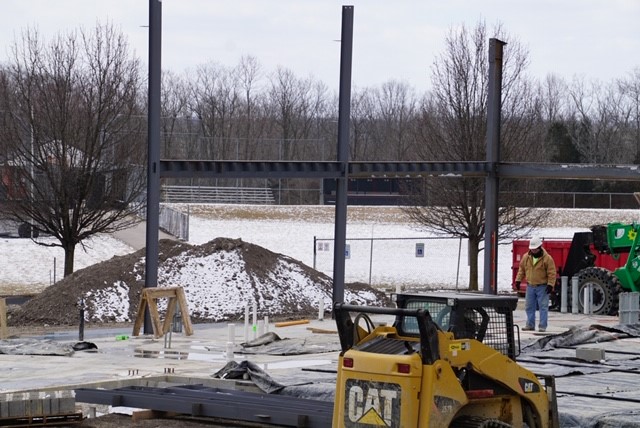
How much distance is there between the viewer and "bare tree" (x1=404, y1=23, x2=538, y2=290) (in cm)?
3531

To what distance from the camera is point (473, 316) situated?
1043 centimetres

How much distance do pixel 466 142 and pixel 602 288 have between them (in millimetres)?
9040

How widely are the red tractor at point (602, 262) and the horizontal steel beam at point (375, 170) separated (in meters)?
1.78

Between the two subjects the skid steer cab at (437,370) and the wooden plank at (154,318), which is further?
the wooden plank at (154,318)

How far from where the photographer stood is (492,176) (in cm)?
3031

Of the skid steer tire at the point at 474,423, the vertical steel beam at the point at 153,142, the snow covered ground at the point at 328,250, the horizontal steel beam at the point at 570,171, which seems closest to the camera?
the skid steer tire at the point at 474,423

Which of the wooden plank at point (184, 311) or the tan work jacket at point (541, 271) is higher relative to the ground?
the tan work jacket at point (541, 271)

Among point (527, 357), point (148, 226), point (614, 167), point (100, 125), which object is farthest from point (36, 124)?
point (527, 357)

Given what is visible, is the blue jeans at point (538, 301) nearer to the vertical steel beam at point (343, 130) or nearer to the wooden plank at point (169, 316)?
the vertical steel beam at point (343, 130)

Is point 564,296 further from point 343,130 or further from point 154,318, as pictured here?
point 154,318

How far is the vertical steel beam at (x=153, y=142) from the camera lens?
2278cm

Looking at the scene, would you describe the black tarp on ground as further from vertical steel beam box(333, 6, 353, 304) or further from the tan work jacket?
vertical steel beam box(333, 6, 353, 304)

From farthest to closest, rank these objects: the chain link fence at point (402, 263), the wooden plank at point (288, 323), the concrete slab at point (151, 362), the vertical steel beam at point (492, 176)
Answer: the chain link fence at point (402, 263) → the vertical steel beam at point (492, 176) → the wooden plank at point (288, 323) → the concrete slab at point (151, 362)

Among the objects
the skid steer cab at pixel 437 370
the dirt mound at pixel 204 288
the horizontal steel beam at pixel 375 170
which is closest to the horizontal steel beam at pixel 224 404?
the skid steer cab at pixel 437 370
